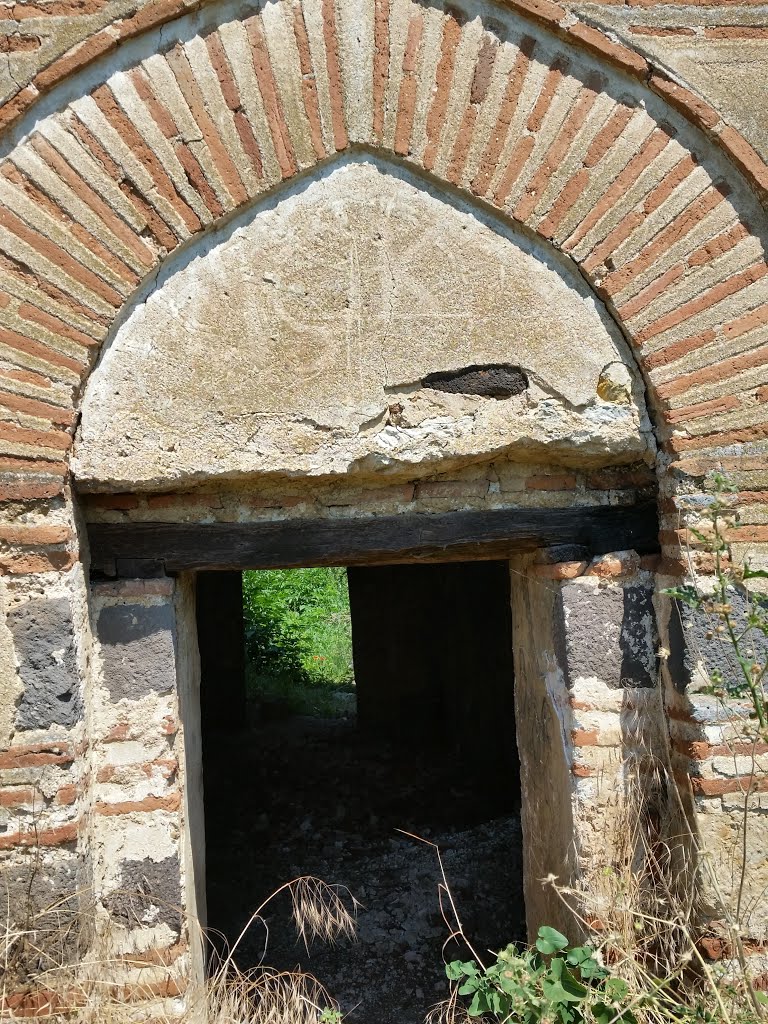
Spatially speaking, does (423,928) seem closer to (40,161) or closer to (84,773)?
(84,773)

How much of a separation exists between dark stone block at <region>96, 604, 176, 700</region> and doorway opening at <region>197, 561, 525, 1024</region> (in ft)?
5.95

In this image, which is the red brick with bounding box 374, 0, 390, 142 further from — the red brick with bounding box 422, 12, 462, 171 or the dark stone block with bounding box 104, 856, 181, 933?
the dark stone block with bounding box 104, 856, 181, 933

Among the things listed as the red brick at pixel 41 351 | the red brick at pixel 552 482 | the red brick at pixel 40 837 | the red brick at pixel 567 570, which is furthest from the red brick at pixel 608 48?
the red brick at pixel 40 837

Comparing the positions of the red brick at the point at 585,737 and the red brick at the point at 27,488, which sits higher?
the red brick at the point at 27,488

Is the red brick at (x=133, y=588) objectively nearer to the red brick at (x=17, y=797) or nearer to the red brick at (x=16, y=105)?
the red brick at (x=17, y=797)

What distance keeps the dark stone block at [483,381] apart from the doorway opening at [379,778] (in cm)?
281

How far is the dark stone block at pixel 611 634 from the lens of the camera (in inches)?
114

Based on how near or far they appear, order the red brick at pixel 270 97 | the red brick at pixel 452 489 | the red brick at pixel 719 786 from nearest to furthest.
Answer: the red brick at pixel 270 97, the red brick at pixel 719 786, the red brick at pixel 452 489

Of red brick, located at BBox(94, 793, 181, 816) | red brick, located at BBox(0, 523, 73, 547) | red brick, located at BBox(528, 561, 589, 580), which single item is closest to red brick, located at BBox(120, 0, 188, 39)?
red brick, located at BBox(0, 523, 73, 547)

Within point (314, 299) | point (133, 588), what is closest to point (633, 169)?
point (314, 299)

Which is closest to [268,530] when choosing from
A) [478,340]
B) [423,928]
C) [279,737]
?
[478,340]

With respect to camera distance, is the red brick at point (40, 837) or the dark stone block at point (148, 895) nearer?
the red brick at point (40, 837)

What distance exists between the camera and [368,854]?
5031 millimetres

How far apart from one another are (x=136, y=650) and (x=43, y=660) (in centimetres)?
31
